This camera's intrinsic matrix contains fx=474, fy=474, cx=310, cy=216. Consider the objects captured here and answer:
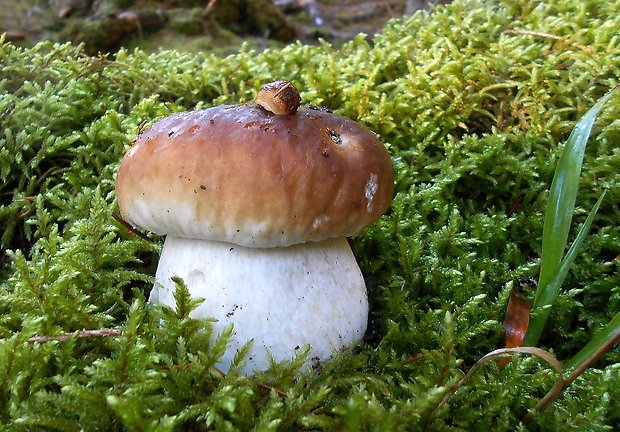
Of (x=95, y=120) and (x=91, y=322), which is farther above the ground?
(x=95, y=120)

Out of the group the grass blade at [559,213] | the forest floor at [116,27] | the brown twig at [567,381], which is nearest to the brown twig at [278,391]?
the brown twig at [567,381]

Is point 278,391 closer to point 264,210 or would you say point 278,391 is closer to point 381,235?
point 264,210

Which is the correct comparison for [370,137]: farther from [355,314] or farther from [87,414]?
[87,414]

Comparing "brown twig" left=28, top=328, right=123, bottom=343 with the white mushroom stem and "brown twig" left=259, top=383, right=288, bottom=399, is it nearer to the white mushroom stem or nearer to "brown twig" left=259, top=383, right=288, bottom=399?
the white mushroom stem

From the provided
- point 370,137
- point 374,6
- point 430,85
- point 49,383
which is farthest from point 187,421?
point 374,6

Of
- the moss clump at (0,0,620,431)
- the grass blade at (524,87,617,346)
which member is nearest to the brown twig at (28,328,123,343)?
the moss clump at (0,0,620,431)

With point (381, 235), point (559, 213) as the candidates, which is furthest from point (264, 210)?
point (559, 213)

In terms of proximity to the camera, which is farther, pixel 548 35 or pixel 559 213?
pixel 548 35
